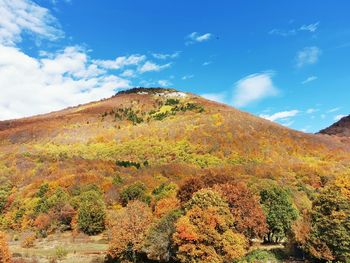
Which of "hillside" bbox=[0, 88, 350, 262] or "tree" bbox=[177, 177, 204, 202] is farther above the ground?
"hillside" bbox=[0, 88, 350, 262]

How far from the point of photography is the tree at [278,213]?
6706 centimetres

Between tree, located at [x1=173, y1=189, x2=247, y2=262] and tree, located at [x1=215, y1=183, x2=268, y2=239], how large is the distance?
13.0 ft

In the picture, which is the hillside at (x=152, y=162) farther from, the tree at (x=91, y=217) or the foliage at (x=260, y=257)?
the foliage at (x=260, y=257)

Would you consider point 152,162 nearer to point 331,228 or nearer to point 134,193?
point 134,193

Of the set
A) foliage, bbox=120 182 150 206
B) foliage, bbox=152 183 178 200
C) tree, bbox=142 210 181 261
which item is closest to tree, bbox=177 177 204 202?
foliage, bbox=152 183 178 200

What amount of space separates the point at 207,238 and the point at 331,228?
51.1 feet

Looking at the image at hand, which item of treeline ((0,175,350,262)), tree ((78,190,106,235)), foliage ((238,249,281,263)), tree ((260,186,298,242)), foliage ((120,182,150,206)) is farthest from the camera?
foliage ((120,182,150,206))

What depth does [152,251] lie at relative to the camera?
56.5 m

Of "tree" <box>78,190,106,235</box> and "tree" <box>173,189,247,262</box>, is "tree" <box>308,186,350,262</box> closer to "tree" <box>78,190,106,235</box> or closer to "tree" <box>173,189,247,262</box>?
"tree" <box>173,189,247,262</box>

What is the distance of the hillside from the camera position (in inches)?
3917

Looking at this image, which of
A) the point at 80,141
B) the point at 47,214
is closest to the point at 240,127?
the point at 80,141

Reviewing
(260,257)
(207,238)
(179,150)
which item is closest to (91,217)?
(207,238)

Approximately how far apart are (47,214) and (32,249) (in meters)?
18.6

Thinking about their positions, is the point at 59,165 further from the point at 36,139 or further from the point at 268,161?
the point at 268,161
